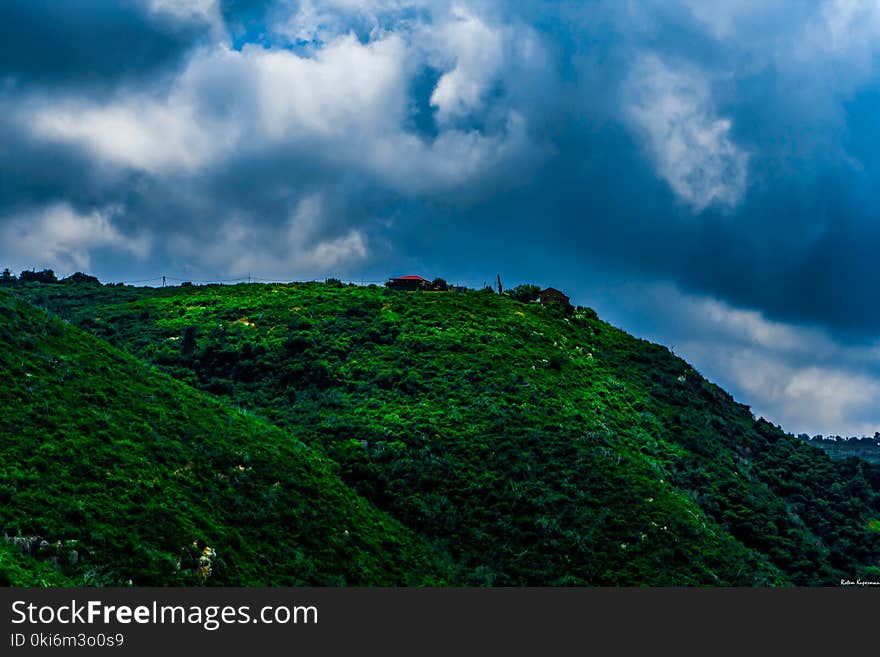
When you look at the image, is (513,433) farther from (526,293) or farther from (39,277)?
(39,277)

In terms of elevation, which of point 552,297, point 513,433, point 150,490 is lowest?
point 150,490

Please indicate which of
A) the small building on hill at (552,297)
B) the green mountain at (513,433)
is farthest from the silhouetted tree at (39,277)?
the small building on hill at (552,297)

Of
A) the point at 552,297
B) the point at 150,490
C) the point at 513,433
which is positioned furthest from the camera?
the point at 552,297

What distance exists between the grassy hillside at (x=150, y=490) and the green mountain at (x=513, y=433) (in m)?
0.65

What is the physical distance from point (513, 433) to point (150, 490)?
28140 mm

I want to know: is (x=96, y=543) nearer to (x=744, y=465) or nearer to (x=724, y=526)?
(x=724, y=526)

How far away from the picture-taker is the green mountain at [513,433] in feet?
150

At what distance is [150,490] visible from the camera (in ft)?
114

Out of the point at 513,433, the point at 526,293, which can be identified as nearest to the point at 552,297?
the point at 526,293

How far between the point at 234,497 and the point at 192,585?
8817 mm

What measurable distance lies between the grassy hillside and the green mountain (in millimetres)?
649

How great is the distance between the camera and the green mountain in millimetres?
45781

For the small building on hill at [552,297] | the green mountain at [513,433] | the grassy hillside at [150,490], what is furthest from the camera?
the small building on hill at [552,297]

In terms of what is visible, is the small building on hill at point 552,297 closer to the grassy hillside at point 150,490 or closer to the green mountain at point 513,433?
the green mountain at point 513,433
